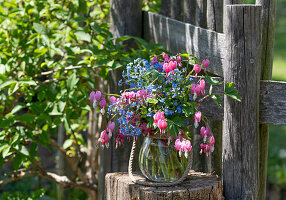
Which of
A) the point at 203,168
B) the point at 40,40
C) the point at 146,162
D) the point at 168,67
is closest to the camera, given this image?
the point at 168,67

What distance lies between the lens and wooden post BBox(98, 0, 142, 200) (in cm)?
326

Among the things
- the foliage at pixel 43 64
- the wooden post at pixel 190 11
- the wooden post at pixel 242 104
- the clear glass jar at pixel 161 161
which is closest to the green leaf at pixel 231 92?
the wooden post at pixel 242 104

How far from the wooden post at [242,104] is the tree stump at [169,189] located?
12cm

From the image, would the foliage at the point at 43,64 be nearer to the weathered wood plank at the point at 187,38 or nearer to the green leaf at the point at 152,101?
the weathered wood plank at the point at 187,38

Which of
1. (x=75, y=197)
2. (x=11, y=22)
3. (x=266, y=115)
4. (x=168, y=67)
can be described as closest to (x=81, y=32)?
(x=11, y=22)

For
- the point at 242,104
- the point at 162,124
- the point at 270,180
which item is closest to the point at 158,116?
the point at 162,124

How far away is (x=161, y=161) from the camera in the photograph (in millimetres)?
2299

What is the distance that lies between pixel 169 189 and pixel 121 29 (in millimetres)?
1374

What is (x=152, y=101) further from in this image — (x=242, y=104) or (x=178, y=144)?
(x=242, y=104)

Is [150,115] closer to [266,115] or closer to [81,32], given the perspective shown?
[266,115]

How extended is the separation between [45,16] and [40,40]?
482mm

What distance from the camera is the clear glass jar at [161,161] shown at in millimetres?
2297

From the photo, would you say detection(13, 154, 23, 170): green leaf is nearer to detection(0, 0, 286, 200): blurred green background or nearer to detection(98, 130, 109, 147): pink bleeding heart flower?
detection(0, 0, 286, 200): blurred green background

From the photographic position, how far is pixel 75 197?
473 centimetres
